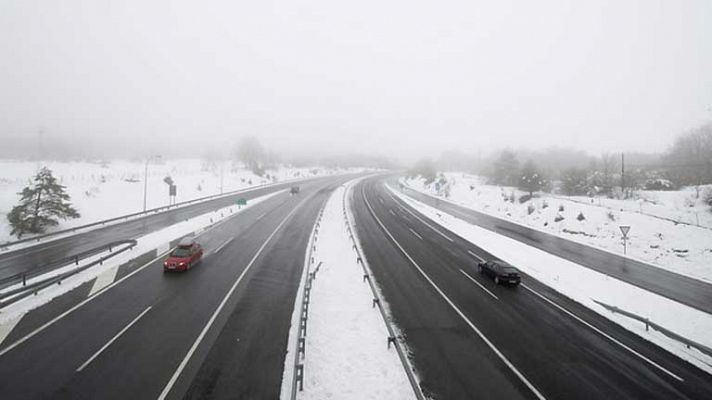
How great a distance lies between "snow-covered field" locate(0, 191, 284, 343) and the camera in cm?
1377

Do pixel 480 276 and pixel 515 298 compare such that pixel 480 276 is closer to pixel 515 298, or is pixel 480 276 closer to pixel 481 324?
pixel 515 298

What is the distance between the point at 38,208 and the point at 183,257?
21.2 metres

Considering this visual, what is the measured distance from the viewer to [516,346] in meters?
12.5

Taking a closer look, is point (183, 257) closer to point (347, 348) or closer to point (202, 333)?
point (202, 333)

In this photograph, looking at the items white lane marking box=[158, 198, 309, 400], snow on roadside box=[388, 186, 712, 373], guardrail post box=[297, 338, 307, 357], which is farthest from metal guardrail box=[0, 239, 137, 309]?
snow on roadside box=[388, 186, 712, 373]

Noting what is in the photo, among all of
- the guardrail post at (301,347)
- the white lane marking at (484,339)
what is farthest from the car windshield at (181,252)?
the white lane marking at (484,339)

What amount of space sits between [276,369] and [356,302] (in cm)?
627

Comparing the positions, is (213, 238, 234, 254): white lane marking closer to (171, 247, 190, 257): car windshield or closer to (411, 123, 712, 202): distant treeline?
(171, 247, 190, 257): car windshield

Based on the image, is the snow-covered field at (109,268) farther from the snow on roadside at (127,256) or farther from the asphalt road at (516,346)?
the asphalt road at (516,346)

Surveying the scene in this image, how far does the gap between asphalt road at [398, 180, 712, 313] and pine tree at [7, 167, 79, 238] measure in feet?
158

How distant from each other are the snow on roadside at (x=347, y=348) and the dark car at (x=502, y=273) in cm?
883

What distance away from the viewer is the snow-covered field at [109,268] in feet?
45.2

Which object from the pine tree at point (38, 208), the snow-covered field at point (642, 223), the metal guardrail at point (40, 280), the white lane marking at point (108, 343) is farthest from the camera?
the pine tree at point (38, 208)

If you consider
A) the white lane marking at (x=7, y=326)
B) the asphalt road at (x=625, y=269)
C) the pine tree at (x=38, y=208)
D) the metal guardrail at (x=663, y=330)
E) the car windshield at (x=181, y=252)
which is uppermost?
the pine tree at (x=38, y=208)
